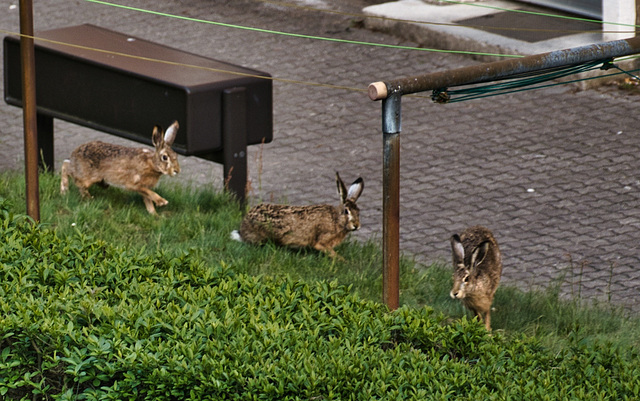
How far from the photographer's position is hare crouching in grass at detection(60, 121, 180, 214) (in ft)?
27.3

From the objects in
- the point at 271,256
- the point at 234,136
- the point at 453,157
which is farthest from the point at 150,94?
the point at 453,157

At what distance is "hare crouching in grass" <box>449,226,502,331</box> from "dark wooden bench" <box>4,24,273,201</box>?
240cm

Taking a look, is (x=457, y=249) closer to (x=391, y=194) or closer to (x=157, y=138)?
(x=391, y=194)

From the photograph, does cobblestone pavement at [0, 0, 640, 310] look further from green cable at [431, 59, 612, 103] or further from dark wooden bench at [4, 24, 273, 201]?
green cable at [431, 59, 612, 103]

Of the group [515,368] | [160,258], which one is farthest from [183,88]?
[515,368]

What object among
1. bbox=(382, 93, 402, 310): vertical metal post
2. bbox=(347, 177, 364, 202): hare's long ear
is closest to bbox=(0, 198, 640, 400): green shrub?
bbox=(382, 93, 402, 310): vertical metal post

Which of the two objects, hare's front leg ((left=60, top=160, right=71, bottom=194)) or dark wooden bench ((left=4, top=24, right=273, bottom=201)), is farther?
hare's front leg ((left=60, top=160, right=71, bottom=194))

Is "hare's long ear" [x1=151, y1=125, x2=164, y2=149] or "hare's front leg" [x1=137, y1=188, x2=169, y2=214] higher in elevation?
"hare's long ear" [x1=151, y1=125, x2=164, y2=149]

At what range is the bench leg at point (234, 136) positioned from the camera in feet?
27.8

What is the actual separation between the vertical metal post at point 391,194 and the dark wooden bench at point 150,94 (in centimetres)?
279

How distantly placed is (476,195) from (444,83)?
13.4ft

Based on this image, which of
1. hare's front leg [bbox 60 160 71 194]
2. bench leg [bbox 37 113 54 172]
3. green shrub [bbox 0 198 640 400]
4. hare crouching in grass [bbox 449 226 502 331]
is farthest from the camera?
bench leg [bbox 37 113 54 172]

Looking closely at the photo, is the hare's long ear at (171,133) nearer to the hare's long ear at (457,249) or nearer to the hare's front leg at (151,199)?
the hare's front leg at (151,199)

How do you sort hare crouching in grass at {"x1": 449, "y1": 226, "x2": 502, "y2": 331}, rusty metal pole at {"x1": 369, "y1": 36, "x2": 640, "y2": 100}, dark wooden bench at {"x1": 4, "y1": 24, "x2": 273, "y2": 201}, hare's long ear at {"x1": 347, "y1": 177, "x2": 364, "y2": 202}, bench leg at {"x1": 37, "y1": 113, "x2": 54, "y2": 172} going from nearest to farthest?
rusty metal pole at {"x1": 369, "y1": 36, "x2": 640, "y2": 100} < hare crouching in grass at {"x1": 449, "y1": 226, "x2": 502, "y2": 331} < hare's long ear at {"x1": 347, "y1": 177, "x2": 364, "y2": 202} < dark wooden bench at {"x1": 4, "y1": 24, "x2": 273, "y2": 201} < bench leg at {"x1": 37, "y1": 113, "x2": 54, "y2": 172}
